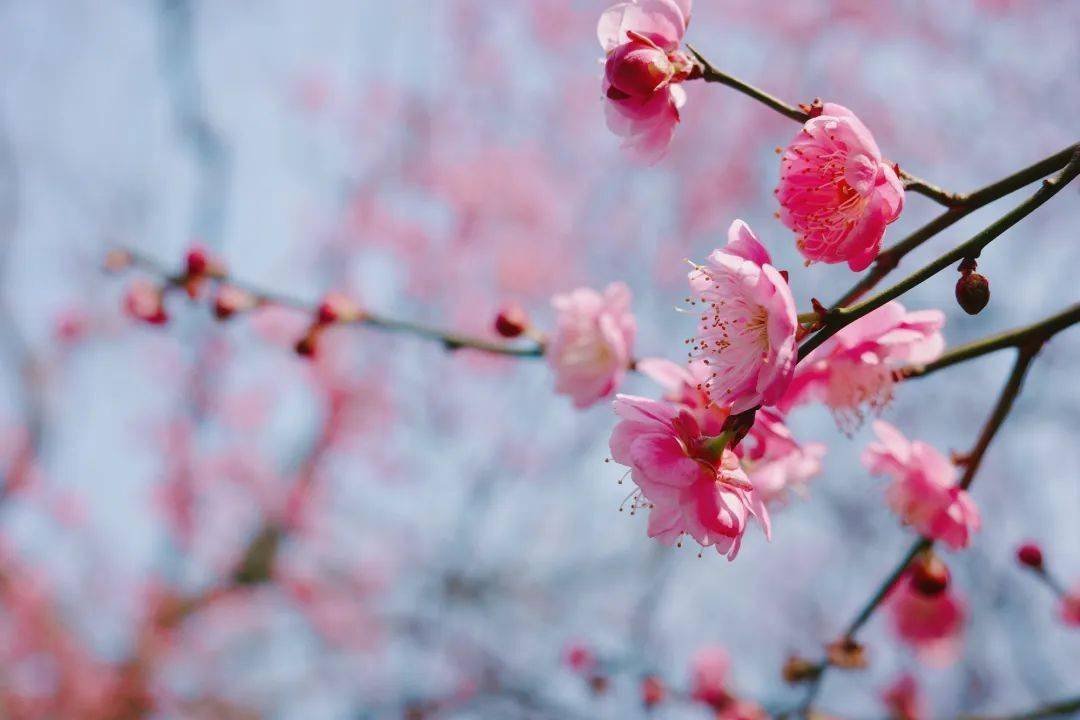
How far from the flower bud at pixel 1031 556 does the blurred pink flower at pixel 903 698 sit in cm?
83

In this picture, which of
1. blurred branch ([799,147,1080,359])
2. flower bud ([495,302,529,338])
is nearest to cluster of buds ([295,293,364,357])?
flower bud ([495,302,529,338])

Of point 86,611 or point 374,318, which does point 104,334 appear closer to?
point 86,611

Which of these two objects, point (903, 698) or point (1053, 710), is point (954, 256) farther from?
point (903, 698)

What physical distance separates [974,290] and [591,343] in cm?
68

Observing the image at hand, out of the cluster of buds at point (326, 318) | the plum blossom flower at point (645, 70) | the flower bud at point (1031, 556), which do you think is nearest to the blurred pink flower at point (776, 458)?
the plum blossom flower at point (645, 70)

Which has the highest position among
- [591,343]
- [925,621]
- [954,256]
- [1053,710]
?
[591,343]

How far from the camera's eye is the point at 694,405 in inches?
41.4

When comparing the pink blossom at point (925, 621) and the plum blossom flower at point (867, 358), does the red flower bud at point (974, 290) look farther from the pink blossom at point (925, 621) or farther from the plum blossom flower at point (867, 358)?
the pink blossom at point (925, 621)

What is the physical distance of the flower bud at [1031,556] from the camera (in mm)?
1515

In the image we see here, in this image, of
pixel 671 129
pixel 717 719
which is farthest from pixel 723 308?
pixel 717 719

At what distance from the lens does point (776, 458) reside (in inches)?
43.0

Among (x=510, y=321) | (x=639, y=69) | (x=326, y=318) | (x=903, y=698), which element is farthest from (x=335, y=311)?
(x=903, y=698)

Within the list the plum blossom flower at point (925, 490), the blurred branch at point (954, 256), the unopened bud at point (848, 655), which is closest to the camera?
the blurred branch at point (954, 256)

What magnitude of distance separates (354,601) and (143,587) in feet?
6.03
